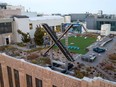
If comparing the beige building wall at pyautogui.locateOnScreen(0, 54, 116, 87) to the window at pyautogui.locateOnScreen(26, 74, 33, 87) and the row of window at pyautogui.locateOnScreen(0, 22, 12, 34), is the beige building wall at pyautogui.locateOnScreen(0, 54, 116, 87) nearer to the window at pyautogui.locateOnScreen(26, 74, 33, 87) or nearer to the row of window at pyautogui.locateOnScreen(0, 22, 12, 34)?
the window at pyautogui.locateOnScreen(26, 74, 33, 87)

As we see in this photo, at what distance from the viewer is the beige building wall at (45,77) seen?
15186 mm

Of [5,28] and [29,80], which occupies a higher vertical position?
[5,28]

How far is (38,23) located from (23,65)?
43.4m

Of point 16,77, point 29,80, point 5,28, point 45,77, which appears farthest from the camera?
Answer: point 5,28

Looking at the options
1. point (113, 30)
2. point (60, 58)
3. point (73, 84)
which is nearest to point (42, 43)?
point (60, 58)

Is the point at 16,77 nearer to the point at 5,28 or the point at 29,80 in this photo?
the point at 29,80

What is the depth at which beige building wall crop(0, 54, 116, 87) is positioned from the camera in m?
15.2

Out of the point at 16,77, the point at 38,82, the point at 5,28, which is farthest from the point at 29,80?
the point at 5,28

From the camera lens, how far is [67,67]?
2350 centimetres

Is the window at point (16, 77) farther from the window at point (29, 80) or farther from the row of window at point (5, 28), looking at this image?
the row of window at point (5, 28)

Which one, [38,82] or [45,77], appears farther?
[38,82]

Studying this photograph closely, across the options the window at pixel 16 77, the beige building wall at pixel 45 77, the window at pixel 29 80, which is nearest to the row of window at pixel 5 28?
the beige building wall at pixel 45 77

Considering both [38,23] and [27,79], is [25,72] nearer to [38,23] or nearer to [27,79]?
[27,79]

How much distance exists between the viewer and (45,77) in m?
19.6
